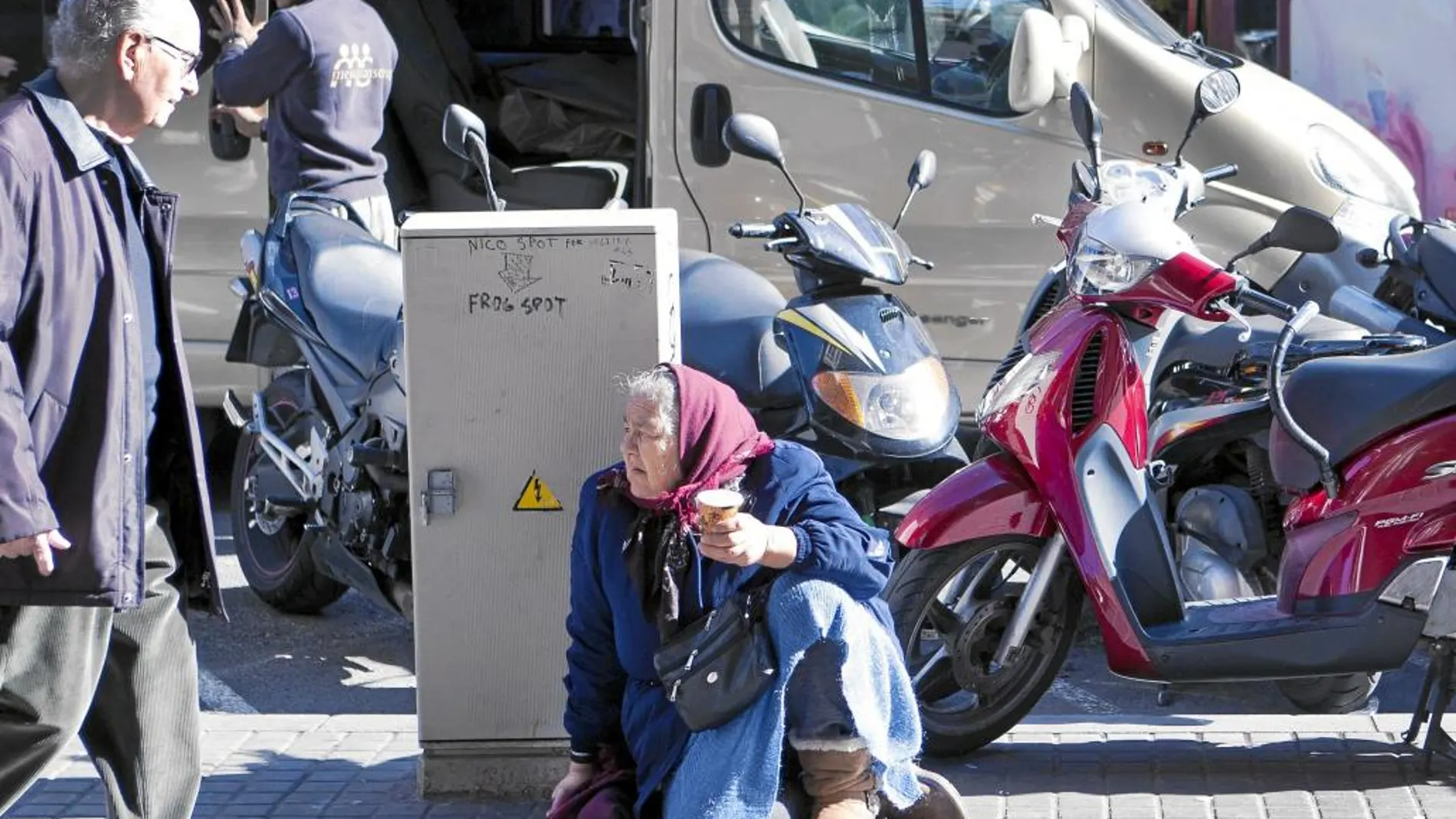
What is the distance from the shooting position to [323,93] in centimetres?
721

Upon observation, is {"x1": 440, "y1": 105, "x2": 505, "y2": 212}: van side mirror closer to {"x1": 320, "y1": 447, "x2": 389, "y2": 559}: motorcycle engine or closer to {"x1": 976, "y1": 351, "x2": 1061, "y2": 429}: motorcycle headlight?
{"x1": 320, "y1": 447, "x2": 389, "y2": 559}: motorcycle engine

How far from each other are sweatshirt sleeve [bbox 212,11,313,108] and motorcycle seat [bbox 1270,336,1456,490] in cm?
359

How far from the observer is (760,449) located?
393cm

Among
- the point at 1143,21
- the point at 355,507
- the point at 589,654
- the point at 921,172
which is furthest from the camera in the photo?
the point at 1143,21

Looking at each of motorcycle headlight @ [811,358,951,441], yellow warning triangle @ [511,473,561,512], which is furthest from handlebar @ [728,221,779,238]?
yellow warning triangle @ [511,473,561,512]

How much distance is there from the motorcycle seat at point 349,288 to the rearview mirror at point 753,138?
43.6 inches

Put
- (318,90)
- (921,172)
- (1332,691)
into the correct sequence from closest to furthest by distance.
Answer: (1332,691)
(921,172)
(318,90)

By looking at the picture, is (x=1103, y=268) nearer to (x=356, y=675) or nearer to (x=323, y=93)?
(x=356, y=675)

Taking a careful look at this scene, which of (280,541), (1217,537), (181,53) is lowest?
(280,541)

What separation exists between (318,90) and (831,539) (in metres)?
3.94

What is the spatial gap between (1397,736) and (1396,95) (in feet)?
14.9

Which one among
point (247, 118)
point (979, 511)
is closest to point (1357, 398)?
point (979, 511)

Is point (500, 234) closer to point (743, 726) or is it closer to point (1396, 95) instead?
point (743, 726)

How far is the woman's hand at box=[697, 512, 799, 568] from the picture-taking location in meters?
3.60
